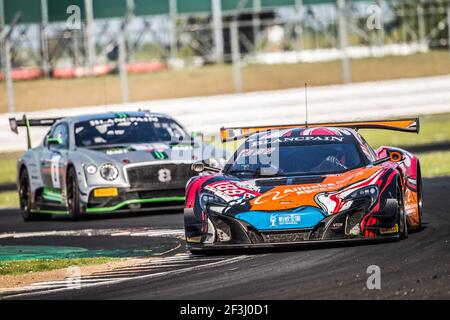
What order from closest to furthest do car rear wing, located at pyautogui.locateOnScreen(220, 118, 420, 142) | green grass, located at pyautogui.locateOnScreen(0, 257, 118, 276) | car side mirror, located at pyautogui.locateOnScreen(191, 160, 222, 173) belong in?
1. green grass, located at pyautogui.locateOnScreen(0, 257, 118, 276)
2. car side mirror, located at pyautogui.locateOnScreen(191, 160, 222, 173)
3. car rear wing, located at pyautogui.locateOnScreen(220, 118, 420, 142)

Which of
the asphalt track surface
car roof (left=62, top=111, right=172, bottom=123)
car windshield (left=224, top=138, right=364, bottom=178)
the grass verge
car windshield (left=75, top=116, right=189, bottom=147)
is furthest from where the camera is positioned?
the grass verge

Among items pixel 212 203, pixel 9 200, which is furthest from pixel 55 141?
pixel 212 203

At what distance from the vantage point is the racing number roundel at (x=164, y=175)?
1602 cm

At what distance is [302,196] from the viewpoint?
34.7 ft

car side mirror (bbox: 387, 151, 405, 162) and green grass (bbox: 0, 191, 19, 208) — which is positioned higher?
car side mirror (bbox: 387, 151, 405, 162)

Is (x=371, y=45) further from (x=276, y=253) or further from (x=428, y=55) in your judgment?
(x=276, y=253)

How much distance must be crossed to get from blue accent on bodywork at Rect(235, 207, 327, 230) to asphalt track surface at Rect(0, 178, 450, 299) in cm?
23

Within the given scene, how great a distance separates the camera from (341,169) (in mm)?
11383

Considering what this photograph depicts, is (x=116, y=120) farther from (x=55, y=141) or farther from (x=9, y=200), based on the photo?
(x=9, y=200)

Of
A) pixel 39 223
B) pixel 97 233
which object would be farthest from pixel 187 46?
pixel 97 233

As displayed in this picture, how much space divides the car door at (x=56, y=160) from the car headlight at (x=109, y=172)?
2.57 ft

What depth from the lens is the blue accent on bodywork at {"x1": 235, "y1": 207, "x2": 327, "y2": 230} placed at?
1048cm

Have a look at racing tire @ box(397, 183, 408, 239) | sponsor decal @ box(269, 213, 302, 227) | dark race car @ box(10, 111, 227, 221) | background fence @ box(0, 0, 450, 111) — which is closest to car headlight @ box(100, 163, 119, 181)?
dark race car @ box(10, 111, 227, 221)

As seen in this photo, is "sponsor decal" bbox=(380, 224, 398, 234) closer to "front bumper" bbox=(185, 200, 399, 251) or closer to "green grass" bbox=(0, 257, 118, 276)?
"front bumper" bbox=(185, 200, 399, 251)
